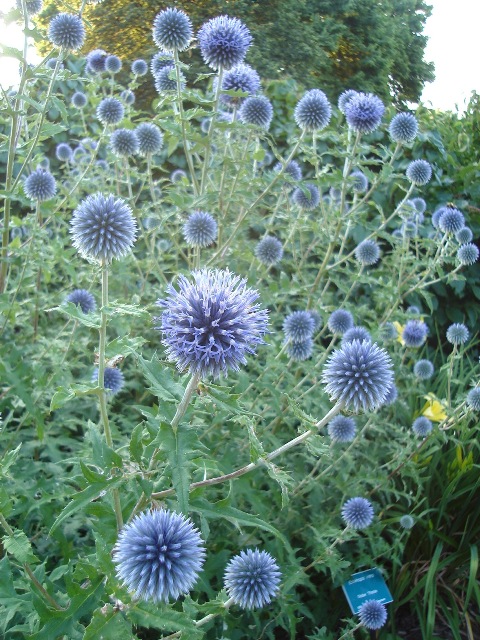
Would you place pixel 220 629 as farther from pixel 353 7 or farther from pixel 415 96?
pixel 415 96

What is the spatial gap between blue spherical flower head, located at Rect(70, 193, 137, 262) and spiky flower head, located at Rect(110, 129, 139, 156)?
6.24ft

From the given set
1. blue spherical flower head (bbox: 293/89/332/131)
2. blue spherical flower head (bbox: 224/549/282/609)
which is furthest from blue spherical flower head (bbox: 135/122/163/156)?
blue spherical flower head (bbox: 224/549/282/609)

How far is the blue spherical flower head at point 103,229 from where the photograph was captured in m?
1.76

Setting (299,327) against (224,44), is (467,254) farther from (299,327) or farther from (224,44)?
(224,44)

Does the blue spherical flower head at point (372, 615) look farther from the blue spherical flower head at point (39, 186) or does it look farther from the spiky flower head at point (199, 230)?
the blue spherical flower head at point (39, 186)

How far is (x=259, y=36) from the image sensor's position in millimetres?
6750

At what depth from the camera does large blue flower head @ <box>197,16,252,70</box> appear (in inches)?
117

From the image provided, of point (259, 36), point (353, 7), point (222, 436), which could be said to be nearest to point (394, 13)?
point (353, 7)

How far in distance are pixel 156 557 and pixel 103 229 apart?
933mm

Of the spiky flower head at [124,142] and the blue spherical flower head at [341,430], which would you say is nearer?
the blue spherical flower head at [341,430]

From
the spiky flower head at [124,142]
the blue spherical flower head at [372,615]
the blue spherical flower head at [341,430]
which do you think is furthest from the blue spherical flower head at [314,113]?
the blue spherical flower head at [372,615]

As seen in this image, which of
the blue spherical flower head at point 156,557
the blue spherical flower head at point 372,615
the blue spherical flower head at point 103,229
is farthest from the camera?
the blue spherical flower head at point 372,615

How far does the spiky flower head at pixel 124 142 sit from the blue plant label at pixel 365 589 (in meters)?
2.69

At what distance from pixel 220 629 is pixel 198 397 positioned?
1.39 metres
